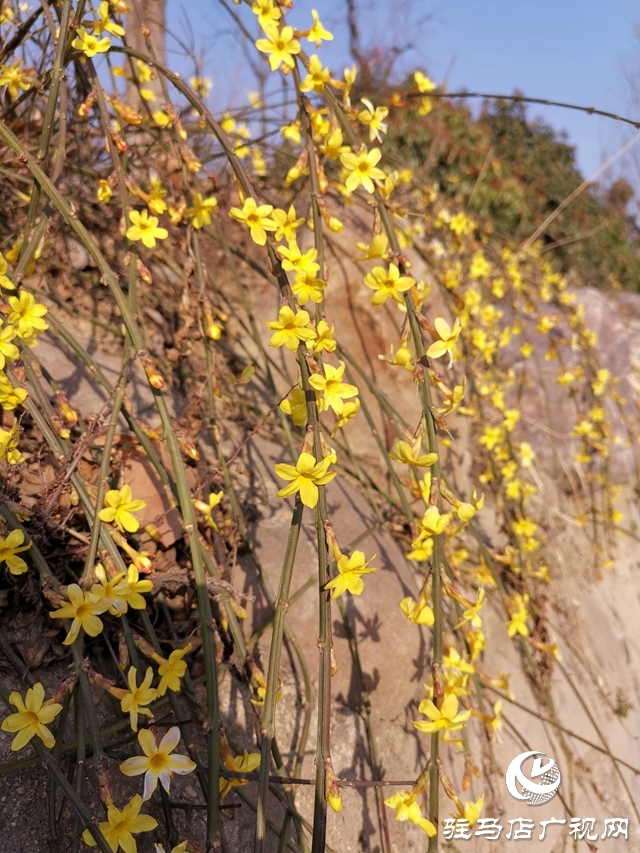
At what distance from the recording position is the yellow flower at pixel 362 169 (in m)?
1.39

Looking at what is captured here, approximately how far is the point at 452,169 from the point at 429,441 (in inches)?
277

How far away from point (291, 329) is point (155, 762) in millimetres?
736

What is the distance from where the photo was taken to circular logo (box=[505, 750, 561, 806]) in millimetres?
1947

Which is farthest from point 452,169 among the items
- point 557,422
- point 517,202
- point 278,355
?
point 278,355

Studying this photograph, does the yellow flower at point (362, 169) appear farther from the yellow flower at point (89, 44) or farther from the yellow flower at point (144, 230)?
the yellow flower at point (89, 44)

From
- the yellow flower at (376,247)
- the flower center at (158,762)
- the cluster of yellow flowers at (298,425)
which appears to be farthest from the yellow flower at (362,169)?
the flower center at (158,762)

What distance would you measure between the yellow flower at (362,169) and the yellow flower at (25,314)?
722 mm

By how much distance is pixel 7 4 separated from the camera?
2.26m

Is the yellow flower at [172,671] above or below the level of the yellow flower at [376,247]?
Result: below

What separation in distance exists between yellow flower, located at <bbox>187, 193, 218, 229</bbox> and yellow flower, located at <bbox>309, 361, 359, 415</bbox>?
71 centimetres

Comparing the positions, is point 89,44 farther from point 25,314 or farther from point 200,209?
point 25,314

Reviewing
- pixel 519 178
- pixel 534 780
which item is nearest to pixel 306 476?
pixel 534 780

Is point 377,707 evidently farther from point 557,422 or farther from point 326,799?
point 557,422

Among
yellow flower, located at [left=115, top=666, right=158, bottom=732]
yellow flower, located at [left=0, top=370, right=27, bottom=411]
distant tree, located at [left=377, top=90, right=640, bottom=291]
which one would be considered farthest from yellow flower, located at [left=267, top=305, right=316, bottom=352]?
distant tree, located at [left=377, top=90, right=640, bottom=291]
